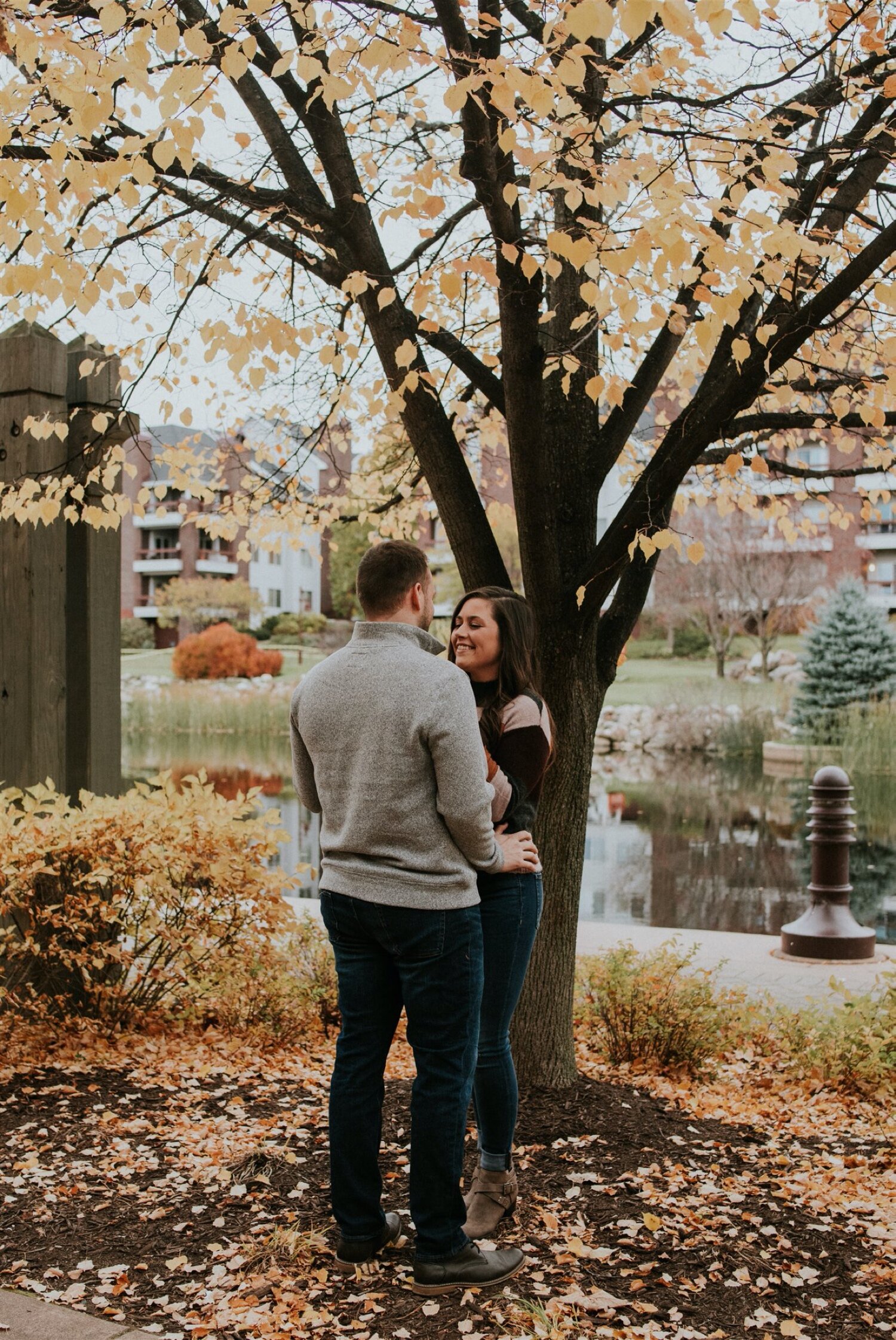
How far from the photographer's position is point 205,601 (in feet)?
154

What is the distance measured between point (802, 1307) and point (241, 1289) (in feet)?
4.66

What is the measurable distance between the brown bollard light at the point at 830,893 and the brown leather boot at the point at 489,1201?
14.9 feet

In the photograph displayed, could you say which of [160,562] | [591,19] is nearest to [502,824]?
[591,19]

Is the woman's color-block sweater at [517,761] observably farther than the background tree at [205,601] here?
No

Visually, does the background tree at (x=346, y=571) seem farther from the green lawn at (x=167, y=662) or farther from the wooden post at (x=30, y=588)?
the wooden post at (x=30, y=588)

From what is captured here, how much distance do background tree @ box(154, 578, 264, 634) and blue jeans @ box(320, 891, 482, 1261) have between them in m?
43.2

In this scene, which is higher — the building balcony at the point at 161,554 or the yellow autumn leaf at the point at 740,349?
the building balcony at the point at 161,554

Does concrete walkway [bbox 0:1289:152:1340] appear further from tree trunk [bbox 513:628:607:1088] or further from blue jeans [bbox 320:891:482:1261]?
tree trunk [bbox 513:628:607:1088]

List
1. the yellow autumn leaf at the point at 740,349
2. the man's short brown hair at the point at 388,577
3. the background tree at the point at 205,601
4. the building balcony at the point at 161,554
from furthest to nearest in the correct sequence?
1. the building balcony at the point at 161,554
2. the background tree at the point at 205,601
3. the yellow autumn leaf at the point at 740,349
4. the man's short brown hair at the point at 388,577

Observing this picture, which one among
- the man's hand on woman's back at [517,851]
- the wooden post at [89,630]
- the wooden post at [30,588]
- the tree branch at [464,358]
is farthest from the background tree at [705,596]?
the man's hand on woman's back at [517,851]

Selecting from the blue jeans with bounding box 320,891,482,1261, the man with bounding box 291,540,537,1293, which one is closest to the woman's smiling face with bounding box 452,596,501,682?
the man with bounding box 291,540,537,1293

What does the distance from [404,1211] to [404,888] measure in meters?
1.22

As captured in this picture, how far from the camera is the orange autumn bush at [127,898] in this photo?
480 cm

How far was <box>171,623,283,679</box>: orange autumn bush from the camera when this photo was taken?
123 ft
